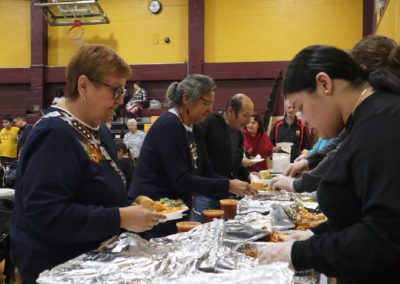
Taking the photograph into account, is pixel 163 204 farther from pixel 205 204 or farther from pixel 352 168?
pixel 352 168

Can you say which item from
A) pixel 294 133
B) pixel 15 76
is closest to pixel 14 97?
pixel 15 76

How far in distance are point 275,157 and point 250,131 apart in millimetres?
1655

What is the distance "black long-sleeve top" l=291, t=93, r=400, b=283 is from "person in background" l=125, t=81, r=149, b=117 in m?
9.06

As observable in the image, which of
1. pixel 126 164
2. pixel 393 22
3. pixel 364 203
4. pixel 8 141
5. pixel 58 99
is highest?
pixel 393 22

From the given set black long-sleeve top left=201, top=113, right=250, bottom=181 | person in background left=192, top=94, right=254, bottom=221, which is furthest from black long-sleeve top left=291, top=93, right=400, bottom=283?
black long-sleeve top left=201, top=113, right=250, bottom=181

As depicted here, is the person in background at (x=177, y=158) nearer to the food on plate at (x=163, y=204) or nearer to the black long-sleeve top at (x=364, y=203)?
Answer: the food on plate at (x=163, y=204)

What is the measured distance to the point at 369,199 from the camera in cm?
94

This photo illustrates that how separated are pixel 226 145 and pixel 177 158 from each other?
1099 millimetres

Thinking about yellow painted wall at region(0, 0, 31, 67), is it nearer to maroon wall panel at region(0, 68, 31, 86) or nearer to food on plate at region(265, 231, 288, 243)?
maroon wall panel at region(0, 68, 31, 86)

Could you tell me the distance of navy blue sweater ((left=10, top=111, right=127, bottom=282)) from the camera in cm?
134

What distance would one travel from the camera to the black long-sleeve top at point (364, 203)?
35.9 inches

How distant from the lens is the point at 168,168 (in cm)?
232

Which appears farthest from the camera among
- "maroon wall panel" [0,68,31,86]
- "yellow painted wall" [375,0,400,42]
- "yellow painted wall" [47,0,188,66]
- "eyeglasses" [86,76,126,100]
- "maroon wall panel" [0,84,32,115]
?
"maroon wall panel" [0,84,32,115]

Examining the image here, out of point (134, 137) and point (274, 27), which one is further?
point (274, 27)
